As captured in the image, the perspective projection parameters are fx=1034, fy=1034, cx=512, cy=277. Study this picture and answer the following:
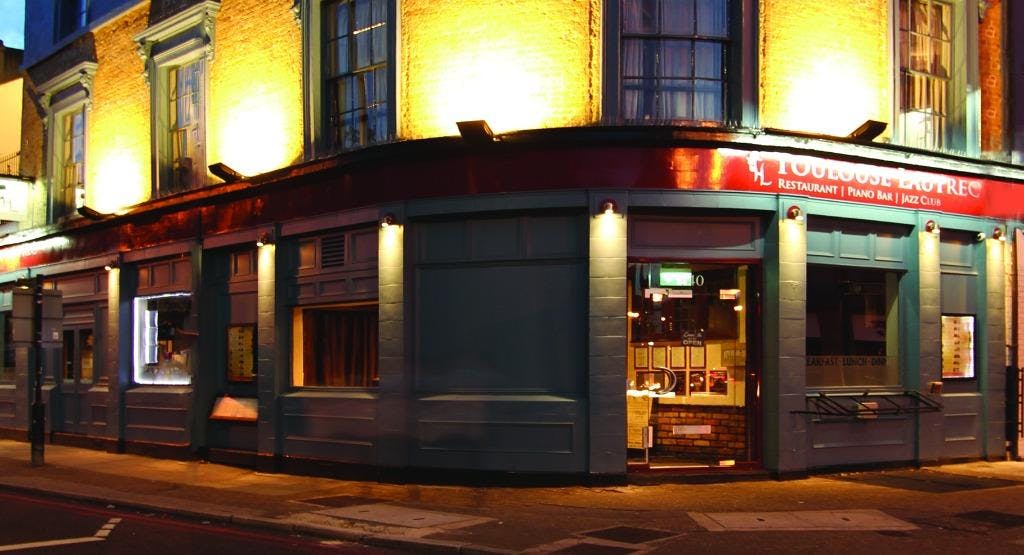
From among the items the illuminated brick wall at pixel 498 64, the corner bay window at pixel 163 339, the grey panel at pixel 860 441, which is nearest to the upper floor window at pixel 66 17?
the corner bay window at pixel 163 339

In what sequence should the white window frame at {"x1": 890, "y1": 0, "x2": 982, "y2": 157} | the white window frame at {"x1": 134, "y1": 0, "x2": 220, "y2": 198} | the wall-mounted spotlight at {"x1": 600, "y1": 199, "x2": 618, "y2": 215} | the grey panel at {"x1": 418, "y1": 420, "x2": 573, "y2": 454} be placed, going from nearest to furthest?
the wall-mounted spotlight at {"x1": 600, "y1": 199, "x2": 618, "y2": 215} < the grey panel at {"x1": 418, "y1": 420, "x2": 573, "y2": 454} < the white window frame at {"x1": 890, "y1": 0, "x2": 982, "y2": 157} < the white window frame at {"x1": 134, "y1": 0, "x2": 220, "y2": 198}

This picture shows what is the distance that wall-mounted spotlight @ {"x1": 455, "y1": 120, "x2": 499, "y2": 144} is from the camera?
1351 centimetres

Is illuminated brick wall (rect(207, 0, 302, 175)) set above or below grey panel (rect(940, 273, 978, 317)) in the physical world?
above

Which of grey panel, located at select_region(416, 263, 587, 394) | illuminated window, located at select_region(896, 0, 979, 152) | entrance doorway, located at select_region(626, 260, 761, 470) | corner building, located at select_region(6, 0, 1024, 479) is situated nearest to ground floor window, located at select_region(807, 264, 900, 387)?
corner building, located at select_region(6, 0, 1024, 479)

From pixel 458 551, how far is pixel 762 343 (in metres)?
6.14

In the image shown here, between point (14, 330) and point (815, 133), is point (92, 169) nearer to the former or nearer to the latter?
point (14, 330)

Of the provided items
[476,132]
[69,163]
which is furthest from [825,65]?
[69,163]

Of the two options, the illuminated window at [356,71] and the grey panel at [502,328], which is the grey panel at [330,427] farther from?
the illuminated window at [356,71]

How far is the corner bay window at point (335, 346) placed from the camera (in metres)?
15.5

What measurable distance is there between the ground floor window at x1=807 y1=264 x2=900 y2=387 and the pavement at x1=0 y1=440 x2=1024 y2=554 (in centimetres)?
145

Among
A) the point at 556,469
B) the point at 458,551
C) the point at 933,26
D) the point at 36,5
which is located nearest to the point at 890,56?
the point at 933,26

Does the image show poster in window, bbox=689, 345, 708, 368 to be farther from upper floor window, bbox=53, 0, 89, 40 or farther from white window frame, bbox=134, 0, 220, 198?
upper floor window, bbox=53, 0, 89, 40

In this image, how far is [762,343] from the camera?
1423cm

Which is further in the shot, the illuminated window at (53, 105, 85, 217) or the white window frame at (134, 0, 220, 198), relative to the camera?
the illuminated window at (53, 105, 85, 217)
